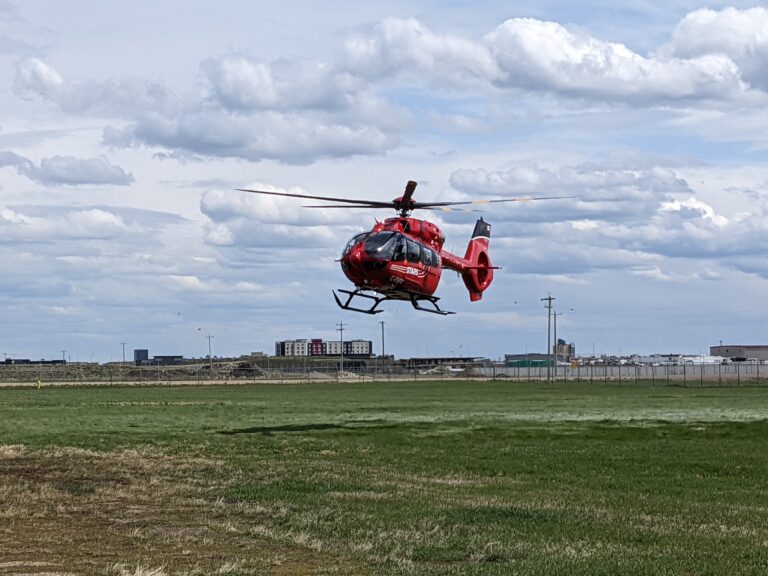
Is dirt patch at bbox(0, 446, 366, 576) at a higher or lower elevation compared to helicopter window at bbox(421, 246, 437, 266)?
lower

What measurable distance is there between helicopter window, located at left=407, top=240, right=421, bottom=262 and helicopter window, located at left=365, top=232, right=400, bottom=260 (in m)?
0.75

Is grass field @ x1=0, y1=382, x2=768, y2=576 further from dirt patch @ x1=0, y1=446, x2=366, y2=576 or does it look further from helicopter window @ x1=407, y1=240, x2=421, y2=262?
helicopter window @ x1=407, y1=240, x2=421, y2=262

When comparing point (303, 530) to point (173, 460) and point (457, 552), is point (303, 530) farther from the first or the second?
point (173, 460)

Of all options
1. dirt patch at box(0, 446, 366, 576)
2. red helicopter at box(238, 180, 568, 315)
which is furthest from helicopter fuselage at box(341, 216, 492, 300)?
dirt patch at box(0, 446, 366, 576)

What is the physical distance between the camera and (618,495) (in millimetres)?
24562

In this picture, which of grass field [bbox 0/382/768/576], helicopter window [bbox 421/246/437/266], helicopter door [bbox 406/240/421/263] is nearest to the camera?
grass field [bbox 0/382/768/576]

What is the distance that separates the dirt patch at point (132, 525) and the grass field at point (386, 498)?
51 mm

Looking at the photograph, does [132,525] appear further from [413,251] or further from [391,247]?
[413,251]

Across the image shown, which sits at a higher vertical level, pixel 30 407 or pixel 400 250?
pixel 400 250

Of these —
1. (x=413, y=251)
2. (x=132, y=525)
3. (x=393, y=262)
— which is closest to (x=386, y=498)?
(x=132, y=525)

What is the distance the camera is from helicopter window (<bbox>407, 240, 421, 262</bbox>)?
42094 millimetres

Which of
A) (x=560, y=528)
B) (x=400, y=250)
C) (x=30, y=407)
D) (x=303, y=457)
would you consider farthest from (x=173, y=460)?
(x=30, y=407)

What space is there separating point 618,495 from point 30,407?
162 ft

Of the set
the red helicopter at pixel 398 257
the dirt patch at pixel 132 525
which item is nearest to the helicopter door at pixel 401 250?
the red helicopter at pixel 398 257
